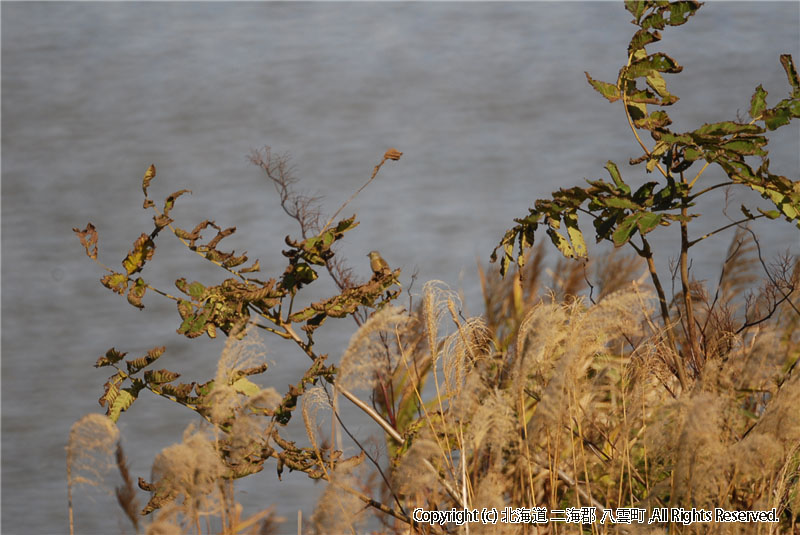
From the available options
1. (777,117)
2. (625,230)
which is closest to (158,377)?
(625,230)

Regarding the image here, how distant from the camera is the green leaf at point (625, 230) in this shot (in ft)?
3.01

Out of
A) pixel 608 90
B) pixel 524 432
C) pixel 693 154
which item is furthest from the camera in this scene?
pixel 608 90

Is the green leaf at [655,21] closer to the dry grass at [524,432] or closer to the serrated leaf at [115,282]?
the dry grass at [524,432]

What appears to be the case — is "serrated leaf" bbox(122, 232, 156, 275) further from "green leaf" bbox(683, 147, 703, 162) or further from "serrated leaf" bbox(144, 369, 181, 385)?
"green leaf" bbox(683, 147, 703, 162)

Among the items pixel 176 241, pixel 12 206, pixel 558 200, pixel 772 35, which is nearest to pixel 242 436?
pixel 558 200

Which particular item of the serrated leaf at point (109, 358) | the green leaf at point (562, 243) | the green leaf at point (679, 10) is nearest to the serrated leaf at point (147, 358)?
the serrated leaf at point (109, 358)

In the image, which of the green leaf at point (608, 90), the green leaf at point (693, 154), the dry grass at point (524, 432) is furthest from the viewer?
the green leaf at point (608, 90)

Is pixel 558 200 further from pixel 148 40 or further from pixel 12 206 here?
pixel 148 40

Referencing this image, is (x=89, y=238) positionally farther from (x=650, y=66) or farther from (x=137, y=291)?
(x=650, y=66)

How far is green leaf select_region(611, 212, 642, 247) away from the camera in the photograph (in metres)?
0.92

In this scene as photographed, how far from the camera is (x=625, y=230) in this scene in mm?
928

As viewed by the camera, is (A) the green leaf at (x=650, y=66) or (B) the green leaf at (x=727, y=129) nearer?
(B) the green leaf at (x=727, y=129)

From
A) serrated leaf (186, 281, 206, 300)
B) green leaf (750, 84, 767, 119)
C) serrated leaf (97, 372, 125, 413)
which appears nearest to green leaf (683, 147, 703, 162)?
green leaf (750, 84, 767, 119)

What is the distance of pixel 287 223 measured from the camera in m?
3.31
